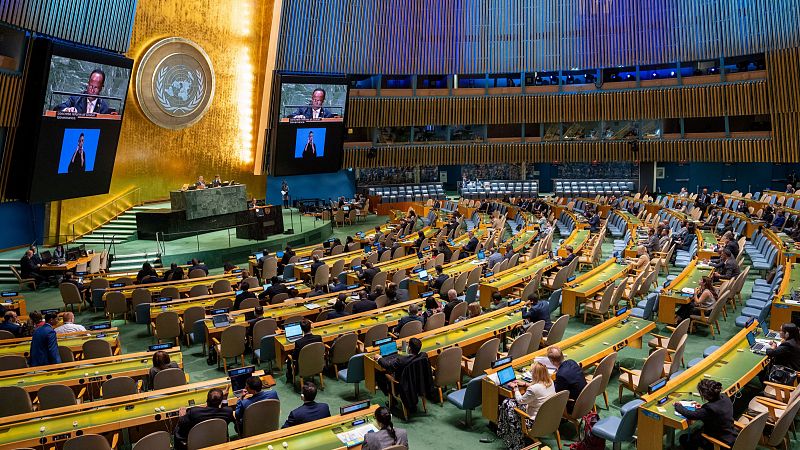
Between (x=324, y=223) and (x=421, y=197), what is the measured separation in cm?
886

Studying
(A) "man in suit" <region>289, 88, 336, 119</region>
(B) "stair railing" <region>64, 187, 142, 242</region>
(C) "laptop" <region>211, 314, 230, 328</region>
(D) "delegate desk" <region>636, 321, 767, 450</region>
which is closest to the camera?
(D) "delegate desk" <region>636, 321, 767, 450</region>

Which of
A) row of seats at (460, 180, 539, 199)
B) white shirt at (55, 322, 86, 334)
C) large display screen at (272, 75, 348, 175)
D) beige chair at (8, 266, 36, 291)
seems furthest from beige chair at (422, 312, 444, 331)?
row of seats at (460, 180, 539, 199)

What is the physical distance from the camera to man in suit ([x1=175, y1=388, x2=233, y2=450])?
20.0 ft

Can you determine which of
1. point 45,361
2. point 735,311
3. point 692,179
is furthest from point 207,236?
point 692,179

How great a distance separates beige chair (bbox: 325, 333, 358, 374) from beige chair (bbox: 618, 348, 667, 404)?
3.59 m

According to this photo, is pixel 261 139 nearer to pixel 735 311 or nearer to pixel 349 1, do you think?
pixel 349 1

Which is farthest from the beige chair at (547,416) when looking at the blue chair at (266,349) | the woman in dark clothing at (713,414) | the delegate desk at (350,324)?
the blue chair at (266,349)

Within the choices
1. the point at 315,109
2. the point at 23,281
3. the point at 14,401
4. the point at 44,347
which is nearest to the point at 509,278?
the point at 44,347

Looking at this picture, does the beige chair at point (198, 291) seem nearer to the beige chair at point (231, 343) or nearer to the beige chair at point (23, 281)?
the beige chair at point (231, 343)

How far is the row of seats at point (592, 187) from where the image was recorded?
3241 centimetres

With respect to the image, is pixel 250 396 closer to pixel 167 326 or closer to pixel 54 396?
pixel 54 396

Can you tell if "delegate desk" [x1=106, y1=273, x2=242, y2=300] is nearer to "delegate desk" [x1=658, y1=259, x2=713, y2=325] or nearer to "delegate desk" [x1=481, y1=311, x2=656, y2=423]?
"delegate desk" [x1=481, y1=311, x2=656, y2=423]

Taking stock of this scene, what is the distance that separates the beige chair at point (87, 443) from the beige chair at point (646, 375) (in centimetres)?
570

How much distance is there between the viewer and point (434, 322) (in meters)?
9.66
